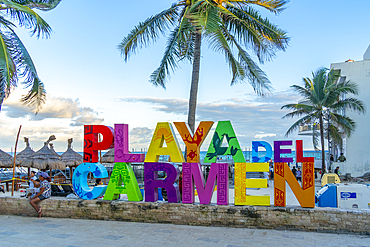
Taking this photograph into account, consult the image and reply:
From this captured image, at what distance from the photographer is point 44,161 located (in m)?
17.1

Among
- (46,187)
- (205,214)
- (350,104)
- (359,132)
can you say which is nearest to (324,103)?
(350,104)

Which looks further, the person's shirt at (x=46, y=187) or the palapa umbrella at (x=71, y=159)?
the palapa umbrella at (x=71, y=159)

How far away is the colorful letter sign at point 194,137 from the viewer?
920 centimetres

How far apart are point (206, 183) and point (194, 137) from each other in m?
1.39

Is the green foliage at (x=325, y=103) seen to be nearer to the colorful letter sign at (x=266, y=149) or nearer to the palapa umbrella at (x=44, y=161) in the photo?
the colorful letter sign at (x=266, y=149)

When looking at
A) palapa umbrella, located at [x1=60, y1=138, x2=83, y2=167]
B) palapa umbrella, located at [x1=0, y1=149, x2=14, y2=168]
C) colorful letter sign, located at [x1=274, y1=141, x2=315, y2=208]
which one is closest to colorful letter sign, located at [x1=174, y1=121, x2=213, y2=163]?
colorful letter sign, located at [x1=274, y1=141, x2=315, y2=208]

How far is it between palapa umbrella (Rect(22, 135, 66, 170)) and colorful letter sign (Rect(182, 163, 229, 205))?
10.8 metres

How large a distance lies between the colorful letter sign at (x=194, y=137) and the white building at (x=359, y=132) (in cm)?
2105

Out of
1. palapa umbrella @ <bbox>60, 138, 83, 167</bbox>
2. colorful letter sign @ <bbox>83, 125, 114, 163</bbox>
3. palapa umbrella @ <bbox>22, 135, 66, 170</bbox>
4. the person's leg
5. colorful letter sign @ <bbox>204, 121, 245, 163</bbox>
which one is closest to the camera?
colorful letter sign @ <bbox>204, 121, 245, 163</bbox>

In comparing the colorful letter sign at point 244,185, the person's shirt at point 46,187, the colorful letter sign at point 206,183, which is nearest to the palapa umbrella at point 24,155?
the person's shirt at point 46,187

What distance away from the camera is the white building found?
25250 mm

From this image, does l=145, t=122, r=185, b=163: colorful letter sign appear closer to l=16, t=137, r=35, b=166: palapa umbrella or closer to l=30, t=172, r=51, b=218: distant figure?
l=30, t=172, r=51, b=218: distant figure

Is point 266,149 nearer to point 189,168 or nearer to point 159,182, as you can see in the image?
point 189,168

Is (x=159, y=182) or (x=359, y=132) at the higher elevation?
(x=359, y=132)
